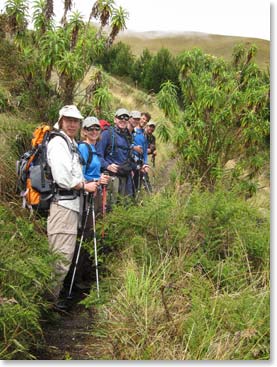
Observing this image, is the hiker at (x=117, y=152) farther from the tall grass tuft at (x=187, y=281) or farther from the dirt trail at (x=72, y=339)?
the dirt trail at (x=72, y=339)

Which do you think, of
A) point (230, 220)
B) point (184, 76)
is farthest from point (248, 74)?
point (230, 220)

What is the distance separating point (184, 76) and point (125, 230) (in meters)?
4.28

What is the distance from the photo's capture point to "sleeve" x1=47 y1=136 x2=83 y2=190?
15.7 ft

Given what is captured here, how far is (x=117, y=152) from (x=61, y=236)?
2.11m

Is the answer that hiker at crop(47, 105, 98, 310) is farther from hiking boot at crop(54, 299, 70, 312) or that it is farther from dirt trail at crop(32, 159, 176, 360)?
dirt trail at crop(32, 159, 176, 360)

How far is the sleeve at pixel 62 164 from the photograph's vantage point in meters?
4.80

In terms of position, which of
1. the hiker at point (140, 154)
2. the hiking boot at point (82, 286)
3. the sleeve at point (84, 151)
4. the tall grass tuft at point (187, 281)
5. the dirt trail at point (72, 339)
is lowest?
the hiking boot at point (82, 286)

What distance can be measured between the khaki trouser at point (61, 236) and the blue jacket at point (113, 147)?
173 cm

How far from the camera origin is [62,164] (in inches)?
189

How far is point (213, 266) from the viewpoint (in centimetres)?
509

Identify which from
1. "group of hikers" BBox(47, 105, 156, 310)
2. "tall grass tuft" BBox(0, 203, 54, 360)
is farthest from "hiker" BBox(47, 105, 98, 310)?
"tall grass tuft" BBox(0, 203, 54, 360)

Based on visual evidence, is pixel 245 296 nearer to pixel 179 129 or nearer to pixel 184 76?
pixel 179 129

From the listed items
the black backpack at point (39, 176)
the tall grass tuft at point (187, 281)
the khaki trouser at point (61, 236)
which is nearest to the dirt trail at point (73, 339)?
the tall grass tuft at point (187, 281)

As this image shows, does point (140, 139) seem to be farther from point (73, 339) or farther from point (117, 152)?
point (73, 339)
